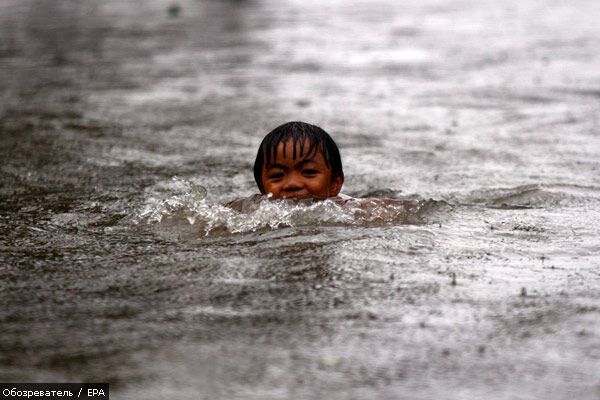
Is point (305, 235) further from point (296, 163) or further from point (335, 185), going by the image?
point (335, 185)

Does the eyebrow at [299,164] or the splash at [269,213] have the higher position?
the eyebrow at [299,164]

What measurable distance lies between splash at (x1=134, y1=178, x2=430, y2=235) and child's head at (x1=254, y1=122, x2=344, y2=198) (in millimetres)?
152

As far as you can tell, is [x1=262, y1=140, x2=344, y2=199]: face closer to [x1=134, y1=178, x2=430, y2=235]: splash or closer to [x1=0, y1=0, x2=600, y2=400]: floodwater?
[x1=134, y1=178, x2=430, y2=235]: splash

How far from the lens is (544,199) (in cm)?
576

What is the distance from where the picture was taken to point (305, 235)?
4.68 m

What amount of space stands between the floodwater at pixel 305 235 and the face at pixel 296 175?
0.32m

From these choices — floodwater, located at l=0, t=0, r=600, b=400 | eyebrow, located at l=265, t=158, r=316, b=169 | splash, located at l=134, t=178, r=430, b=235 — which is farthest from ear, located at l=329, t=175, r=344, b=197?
floodwater, located at l=0, t=0, r=600, b=400

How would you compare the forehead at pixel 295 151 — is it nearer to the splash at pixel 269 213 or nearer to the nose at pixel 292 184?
the nose at pixel 292 184

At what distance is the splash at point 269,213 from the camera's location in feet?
16.3

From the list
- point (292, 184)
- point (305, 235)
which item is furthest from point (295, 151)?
point (305, 235)

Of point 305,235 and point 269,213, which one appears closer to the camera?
point 305,235

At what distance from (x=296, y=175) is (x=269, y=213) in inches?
18.4

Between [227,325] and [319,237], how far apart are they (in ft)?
4.35

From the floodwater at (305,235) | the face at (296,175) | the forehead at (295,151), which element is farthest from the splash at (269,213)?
the forehead at (295,151)
